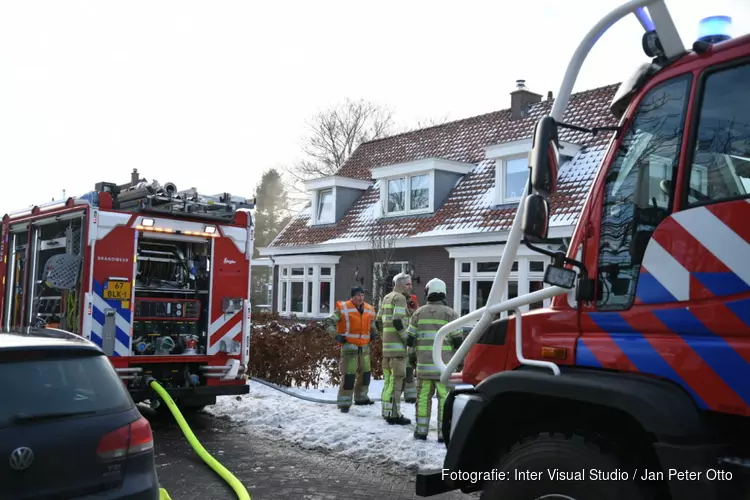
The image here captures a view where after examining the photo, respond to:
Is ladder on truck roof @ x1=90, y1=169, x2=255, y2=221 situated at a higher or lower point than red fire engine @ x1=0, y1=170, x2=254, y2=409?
higher

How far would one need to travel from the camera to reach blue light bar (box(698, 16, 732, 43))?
117 inches

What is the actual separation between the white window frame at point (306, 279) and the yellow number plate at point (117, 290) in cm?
1336

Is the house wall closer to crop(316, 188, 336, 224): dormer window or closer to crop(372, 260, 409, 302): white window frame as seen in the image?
crop(372, 260, 409, 302): white window frame

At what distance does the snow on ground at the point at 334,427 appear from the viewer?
677 centimetres

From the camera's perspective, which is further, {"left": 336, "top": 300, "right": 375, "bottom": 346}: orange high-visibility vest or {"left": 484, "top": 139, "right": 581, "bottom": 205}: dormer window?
{"left": 484, "top": 139, "right": 581, "bottom": 205}: dormer window

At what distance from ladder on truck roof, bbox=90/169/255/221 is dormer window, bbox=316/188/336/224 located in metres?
13.4

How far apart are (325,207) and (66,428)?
64.6 ft

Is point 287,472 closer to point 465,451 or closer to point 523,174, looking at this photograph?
point 465,451

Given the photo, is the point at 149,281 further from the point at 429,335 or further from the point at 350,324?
the point at 429,335

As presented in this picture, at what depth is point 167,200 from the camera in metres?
8.16

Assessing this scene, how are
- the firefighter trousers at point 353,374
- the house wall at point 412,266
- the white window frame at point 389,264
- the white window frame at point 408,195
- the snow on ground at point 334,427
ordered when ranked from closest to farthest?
the snow on ground at point 334,427 < the firefighter trousers at point 353,374 < the house wall at point 412,266 < the white window frame at point 389,264 < the white window frame at point 408,195

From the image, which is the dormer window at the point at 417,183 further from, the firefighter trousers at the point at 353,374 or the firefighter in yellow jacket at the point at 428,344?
the firefighter in yellow jacket at the point at 428,344

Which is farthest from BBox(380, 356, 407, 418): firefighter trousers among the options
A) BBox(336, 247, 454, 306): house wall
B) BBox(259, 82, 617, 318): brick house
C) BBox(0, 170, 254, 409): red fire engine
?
BBox(336, 247, 454, 306): house wall

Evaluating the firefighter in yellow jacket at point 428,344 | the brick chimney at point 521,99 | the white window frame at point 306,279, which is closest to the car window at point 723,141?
the firefighter in yellow jacket at point 428,344
